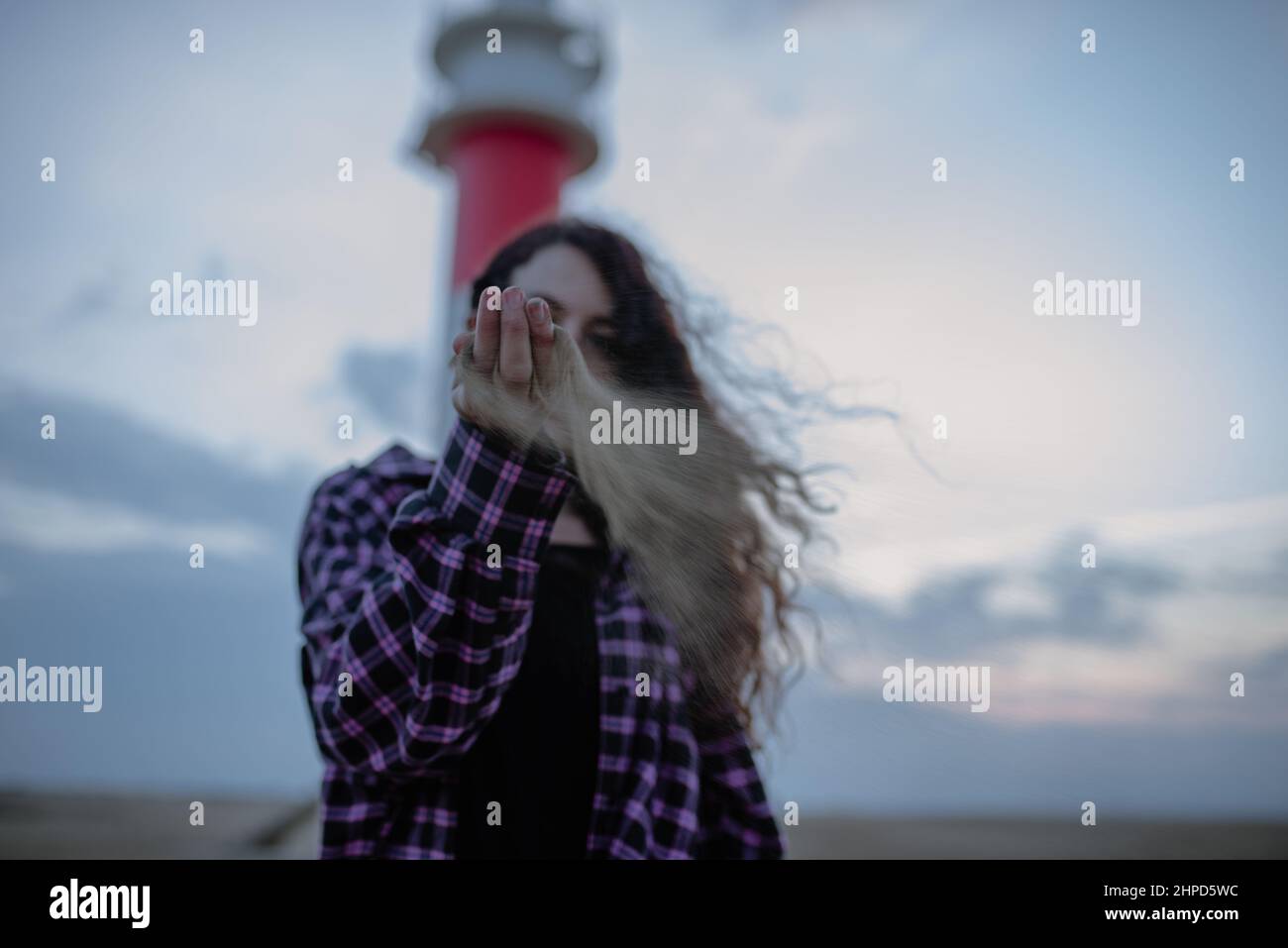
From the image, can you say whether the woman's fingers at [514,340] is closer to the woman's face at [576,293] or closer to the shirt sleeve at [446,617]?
the shirt sleeve at [446,617]

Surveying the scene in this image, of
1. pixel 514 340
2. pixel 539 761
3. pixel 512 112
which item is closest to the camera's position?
pixel 514 340

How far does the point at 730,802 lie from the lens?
1240 millimetres

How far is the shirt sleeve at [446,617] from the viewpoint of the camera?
1000 millimetres

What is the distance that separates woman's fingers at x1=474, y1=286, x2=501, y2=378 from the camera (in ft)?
3.05

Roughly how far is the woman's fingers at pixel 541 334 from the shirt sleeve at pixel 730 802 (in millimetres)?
593

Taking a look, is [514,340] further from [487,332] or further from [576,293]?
[576,293]

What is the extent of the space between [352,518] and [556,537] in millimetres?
284

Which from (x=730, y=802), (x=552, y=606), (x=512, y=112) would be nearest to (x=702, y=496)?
(x=552, y=606)

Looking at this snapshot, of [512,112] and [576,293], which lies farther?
[512,112]

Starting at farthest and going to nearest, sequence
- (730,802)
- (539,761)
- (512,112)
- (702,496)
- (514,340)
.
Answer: (512,112)
(702,496)
(730,802)
(539,761)
(514,340)

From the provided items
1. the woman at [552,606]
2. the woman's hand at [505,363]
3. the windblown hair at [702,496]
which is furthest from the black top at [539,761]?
the woman's hand at [505,363]

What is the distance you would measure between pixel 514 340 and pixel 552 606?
416 mm
